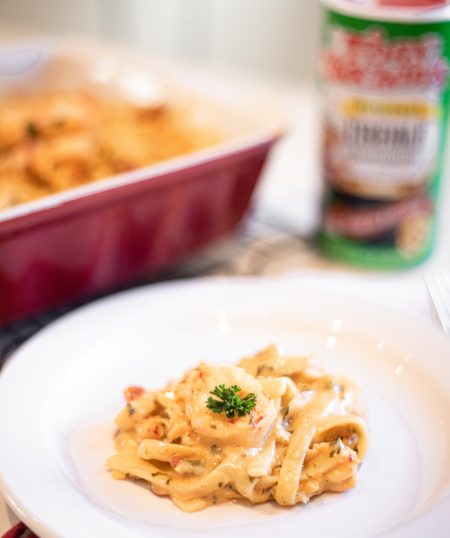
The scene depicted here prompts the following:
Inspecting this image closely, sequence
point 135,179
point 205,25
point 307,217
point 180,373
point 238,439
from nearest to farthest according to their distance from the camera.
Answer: point 238,439 < point 180,373 < point 135,179 < point 307,217 < point 205,25

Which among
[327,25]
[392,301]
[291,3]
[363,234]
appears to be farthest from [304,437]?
[291,3]

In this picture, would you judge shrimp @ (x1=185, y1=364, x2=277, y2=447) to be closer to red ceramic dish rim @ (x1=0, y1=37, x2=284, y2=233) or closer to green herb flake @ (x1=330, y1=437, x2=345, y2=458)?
green herb flake @ (x1=330, y1=437, x2=345, y2=458)

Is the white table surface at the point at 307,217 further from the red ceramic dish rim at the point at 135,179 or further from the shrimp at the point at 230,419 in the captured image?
Answer: the shrimp at the point at 230,419

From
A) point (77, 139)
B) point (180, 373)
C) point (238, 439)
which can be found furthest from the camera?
point (77, 139)

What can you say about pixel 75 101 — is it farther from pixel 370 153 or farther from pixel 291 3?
pixel 291 3

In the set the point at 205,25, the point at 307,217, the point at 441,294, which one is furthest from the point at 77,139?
the point at 205,25

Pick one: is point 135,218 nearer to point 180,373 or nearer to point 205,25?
point 180,373

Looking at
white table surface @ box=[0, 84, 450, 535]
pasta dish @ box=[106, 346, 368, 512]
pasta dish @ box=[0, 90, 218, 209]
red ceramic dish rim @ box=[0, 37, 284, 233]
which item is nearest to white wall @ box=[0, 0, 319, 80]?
white table surface @ box=[0, 84, 450, 535]
